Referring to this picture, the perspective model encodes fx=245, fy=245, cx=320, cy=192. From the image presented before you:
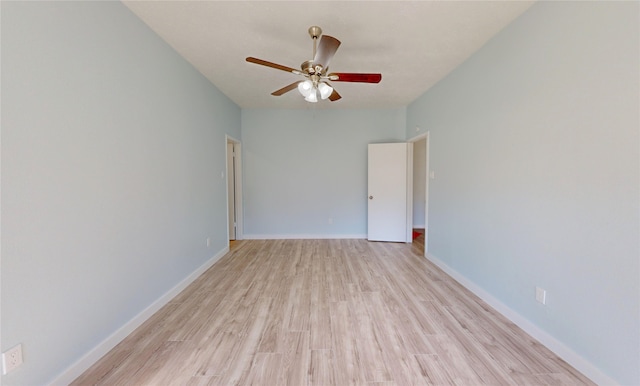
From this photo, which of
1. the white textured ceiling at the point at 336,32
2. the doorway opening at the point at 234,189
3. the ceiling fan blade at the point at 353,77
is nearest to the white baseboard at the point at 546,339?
the ceiling fan blade at the point at 353,77

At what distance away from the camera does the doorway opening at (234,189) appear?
4.79 meters

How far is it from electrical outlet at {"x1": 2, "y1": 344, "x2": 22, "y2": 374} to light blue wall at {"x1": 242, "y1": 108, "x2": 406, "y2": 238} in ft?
12.2

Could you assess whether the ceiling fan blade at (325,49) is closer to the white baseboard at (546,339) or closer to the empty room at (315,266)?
the empty room at (315,266)

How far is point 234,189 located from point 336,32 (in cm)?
351

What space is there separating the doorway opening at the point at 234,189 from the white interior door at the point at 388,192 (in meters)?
2.56

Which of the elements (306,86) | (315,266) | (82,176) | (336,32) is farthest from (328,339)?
(336,32)

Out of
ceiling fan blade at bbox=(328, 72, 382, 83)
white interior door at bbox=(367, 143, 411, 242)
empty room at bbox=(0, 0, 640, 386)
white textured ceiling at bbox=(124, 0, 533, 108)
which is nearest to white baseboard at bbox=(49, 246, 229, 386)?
empty room at bbox=(0, 0, 640, 386)

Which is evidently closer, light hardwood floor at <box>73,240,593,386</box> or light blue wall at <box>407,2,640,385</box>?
light blue wall at <box>407,2,640,385</box>

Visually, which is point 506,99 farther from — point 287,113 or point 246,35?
point 287,113

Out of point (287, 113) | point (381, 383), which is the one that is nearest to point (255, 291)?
point (381, 383)

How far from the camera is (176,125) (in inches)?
103

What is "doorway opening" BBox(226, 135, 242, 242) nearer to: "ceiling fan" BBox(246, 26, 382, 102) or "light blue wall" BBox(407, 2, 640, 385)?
"ceiling fan" BBox(246, 26, 382, 102)

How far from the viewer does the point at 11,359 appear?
121 centimetres

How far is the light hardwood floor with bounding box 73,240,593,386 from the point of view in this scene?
1534 mm
